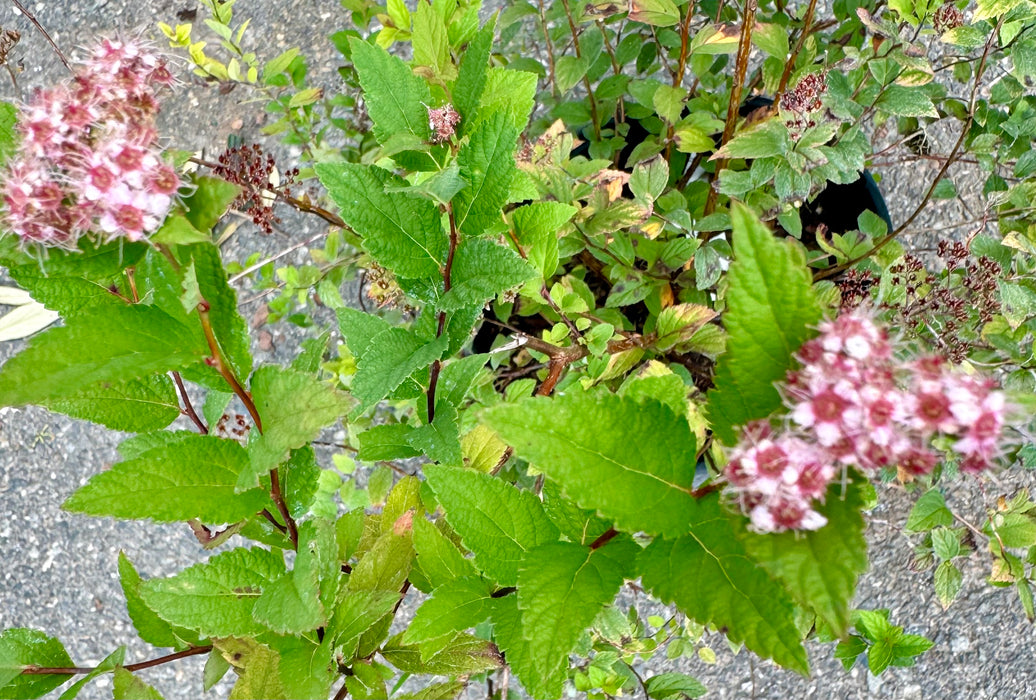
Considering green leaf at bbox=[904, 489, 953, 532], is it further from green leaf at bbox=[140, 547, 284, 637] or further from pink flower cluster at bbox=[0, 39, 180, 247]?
pink flower cluster at bbox=[0, 39, 180, 247]

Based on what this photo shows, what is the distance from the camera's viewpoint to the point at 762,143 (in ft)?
2.37

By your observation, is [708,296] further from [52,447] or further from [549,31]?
[52,447]

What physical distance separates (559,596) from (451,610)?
143 mm

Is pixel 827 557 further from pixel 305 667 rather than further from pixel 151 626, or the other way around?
pixel 151 626

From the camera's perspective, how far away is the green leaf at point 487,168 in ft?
1.61

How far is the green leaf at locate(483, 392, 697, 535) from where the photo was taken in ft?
1.22

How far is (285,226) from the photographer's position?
1.42 meters

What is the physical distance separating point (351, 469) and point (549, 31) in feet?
2.24

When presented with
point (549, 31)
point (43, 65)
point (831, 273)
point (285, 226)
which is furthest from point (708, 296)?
point (43, 65)

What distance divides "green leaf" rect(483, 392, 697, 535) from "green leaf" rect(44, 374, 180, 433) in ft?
1.04

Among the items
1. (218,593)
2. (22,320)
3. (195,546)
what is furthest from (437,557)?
(195,546)

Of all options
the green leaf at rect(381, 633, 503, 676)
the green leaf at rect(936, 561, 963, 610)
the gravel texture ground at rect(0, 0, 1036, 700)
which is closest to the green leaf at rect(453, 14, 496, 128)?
the green leaf at rect(381, 633, 503, 676)

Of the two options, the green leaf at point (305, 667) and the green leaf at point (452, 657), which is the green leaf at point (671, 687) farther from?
the green leaf at point (305, 667)

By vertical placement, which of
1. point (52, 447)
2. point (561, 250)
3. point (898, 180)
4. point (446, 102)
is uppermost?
point (446, 102)
